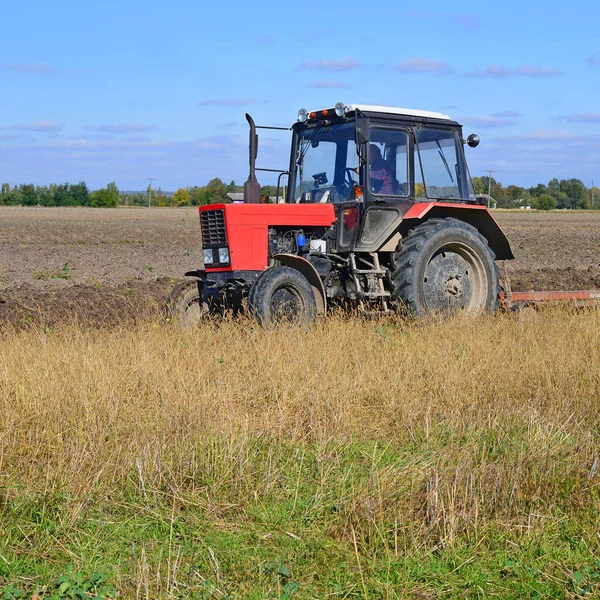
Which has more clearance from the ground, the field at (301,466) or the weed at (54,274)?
the weed at (54,274)

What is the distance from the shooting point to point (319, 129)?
31.0 ft

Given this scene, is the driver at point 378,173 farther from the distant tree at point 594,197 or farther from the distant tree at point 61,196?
the distant tree at point 594,197

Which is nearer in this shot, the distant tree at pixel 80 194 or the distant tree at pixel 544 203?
the distant tree at pixel 80 194

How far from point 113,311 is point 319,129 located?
363 cm

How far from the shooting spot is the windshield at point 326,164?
30.1 feet

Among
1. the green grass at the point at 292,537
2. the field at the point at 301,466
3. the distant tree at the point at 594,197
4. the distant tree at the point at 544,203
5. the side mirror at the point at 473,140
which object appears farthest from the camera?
the distant tree at the point at 594,197

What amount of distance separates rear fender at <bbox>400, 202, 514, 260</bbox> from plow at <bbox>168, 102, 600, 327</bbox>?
3cm

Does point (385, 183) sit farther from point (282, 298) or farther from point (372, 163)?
point (282, 298)

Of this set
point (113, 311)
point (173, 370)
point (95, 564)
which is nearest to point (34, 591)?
point (95, 564)

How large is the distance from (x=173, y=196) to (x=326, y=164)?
266 feet

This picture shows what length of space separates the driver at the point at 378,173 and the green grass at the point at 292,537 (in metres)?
4.84

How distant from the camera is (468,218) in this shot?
398 inches

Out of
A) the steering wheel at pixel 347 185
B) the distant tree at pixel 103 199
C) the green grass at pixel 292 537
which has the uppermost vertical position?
the distant tree at pixel 103 199

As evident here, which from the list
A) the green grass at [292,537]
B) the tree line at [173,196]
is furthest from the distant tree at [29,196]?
the green grass at [292,537]
